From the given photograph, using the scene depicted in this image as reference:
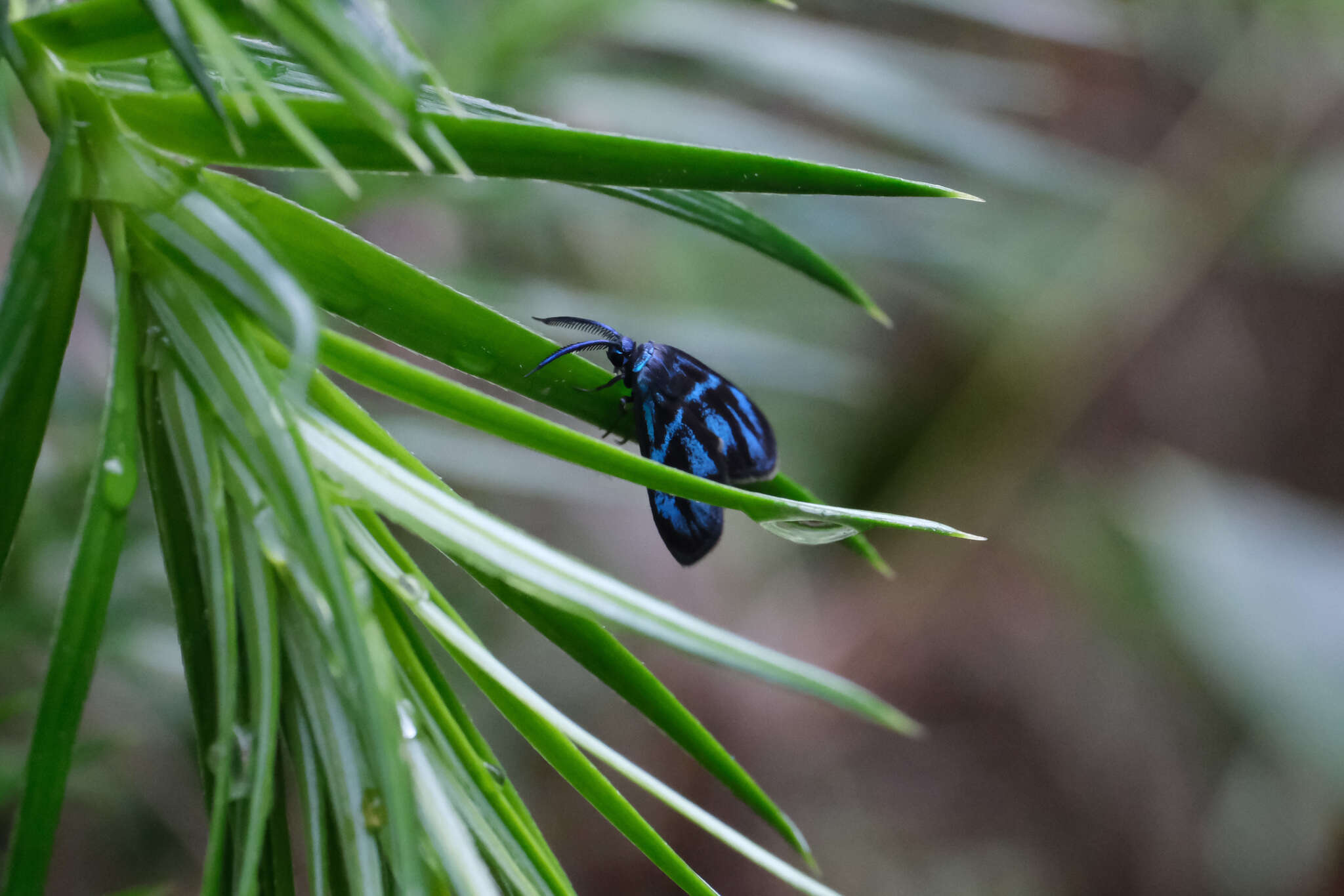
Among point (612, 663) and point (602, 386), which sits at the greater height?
point (602, 386)

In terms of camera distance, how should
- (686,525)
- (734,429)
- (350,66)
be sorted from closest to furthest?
1. (350,66)
2. (686,525)
3. (734,429)

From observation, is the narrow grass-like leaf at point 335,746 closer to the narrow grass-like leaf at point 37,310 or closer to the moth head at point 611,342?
the narrow grass-like leaf at point 37,310

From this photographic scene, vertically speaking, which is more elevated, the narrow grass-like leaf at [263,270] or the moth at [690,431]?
the moth at [690,431]

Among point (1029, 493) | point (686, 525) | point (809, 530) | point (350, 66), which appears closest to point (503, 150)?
point (350, 66)

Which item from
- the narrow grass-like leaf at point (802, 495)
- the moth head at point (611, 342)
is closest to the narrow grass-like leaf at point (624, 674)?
the narrow grass-like leaf at point (802, 495)

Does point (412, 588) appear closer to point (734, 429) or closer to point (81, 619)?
point (81, 619)

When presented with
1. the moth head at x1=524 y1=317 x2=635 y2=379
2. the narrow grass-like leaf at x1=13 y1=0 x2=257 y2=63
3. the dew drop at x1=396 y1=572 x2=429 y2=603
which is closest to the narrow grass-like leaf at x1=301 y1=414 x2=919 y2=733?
the dew drop at x1=396 y1=572 x2=429 y2=603
